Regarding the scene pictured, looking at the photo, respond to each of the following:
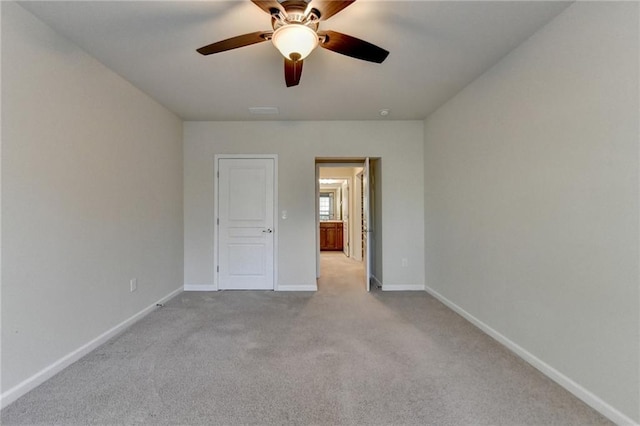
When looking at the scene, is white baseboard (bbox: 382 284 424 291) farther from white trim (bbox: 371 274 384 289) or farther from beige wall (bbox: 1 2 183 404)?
beige wall (bbox: 1 2 183 404)

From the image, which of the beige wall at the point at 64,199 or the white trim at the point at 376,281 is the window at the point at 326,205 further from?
the beige wall at the point at 64,199

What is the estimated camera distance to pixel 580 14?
68.8 inches

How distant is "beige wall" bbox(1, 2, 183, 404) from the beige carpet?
304mm

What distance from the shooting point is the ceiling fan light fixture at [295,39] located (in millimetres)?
1646

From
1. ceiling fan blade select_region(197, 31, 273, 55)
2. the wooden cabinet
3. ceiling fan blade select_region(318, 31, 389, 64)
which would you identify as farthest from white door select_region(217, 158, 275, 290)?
the wooden cabinet

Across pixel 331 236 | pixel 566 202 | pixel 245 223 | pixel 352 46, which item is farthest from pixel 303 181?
pixel 331 236

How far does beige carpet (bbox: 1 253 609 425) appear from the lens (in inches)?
62.8

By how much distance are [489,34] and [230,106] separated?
2.76 metres

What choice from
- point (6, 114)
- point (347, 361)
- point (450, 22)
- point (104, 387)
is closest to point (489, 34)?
point (450, 22)

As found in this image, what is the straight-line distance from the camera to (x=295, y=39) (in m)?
1.67

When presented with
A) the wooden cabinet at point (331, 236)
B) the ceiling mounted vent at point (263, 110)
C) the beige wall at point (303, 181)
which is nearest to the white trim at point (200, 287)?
the beige wall at point (303, 181)

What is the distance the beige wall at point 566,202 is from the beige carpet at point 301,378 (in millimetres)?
265

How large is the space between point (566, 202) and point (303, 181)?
9.76 ft

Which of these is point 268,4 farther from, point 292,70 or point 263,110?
point 263,110
